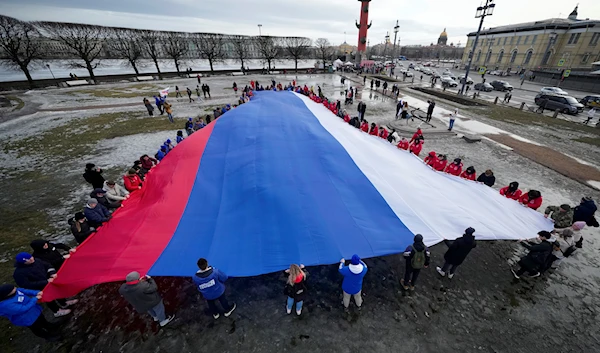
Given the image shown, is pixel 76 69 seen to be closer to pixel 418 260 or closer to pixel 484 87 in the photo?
pixel 418 260

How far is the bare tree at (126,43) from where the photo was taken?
4014cm

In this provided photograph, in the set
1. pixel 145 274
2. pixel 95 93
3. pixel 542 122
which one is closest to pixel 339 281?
pixel 145 274

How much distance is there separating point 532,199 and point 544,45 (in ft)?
236

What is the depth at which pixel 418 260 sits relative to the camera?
462 centimetres

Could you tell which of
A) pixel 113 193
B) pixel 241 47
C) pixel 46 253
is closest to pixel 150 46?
pixel 241 47

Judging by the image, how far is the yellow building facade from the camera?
45625 millimetres

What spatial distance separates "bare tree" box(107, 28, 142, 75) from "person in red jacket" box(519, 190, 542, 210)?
51.7 m

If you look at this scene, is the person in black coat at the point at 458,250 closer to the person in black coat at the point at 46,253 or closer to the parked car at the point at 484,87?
the person in black coat at the point at 46,253

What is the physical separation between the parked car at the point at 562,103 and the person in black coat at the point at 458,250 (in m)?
26.5

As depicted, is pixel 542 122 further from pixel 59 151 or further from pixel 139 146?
pixel 59 151

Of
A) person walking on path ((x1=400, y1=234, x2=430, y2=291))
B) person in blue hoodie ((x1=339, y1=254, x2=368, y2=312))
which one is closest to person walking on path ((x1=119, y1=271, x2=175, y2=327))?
person in blue hoodie ((x1=339, y1=254, x2=368, y2=312))

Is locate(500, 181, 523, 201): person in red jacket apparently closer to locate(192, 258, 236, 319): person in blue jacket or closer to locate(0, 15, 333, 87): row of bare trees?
locate(192, 258, 236, 319): person in blue jacket

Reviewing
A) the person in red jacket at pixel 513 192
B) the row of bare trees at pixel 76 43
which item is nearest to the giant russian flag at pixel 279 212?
the person in red jacket at pixel 513 192

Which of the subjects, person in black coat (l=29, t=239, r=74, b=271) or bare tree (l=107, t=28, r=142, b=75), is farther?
bare tree (l=107, t=28, r=142, b=75)
